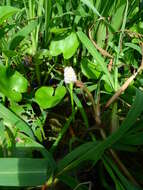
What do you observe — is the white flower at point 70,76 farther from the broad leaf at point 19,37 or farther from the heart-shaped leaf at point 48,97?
the broad leaf at point 19,37

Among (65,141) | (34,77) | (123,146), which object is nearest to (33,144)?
(65,141)

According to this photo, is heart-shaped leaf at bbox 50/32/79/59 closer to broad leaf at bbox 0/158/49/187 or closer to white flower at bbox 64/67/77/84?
white flower at bbox 64/67/77/84

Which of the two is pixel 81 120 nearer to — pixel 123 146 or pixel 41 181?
pixel 123 146

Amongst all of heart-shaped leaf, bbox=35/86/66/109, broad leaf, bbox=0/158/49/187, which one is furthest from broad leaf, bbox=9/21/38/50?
broad leaf, bbox=0/158/49/187

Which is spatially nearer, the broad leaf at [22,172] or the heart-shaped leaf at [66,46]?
the broad leaf at [22,172]

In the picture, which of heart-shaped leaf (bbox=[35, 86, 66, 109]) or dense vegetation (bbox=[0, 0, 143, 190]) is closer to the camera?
dense vegetation (bbox=[0, 0, 143, 190])

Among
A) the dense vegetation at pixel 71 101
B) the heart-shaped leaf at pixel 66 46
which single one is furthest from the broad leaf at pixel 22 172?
the heart-shaped leaf at pixel 66 46

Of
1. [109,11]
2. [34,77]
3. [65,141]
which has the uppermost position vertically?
[109,11]
